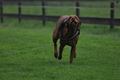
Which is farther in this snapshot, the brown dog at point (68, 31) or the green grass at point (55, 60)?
the brown dog at point (68, 31)

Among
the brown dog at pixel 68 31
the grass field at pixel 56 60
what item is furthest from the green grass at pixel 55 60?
the brown dog at pixel 68 31

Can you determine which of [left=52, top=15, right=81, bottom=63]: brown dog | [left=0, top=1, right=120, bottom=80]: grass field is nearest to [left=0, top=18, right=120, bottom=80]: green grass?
[left=0, top=1, right=120, bottom=80]: grass field

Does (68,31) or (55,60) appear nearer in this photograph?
(68,31)

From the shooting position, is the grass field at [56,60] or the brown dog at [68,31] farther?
the brown dog at [68,31]

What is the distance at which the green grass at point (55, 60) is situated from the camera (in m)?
7.26

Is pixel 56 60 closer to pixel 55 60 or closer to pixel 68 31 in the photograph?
pixel 55 60

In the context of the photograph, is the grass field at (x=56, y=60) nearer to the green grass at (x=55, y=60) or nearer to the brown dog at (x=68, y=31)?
the green grass at (x=55, y=60)

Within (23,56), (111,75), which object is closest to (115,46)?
(23,56)

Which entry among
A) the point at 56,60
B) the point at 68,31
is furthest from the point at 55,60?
the point at 68,31

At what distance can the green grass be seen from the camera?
7.26 meters

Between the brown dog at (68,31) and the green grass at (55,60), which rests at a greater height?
the brown dog at (68,31)

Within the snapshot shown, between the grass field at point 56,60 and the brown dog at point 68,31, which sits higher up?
the brown dog at point 68,31

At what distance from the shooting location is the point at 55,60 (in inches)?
363

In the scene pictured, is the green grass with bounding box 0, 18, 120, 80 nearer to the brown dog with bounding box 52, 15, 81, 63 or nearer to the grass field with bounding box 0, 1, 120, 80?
the grass field with bounding box 0, 1, 120, 80
